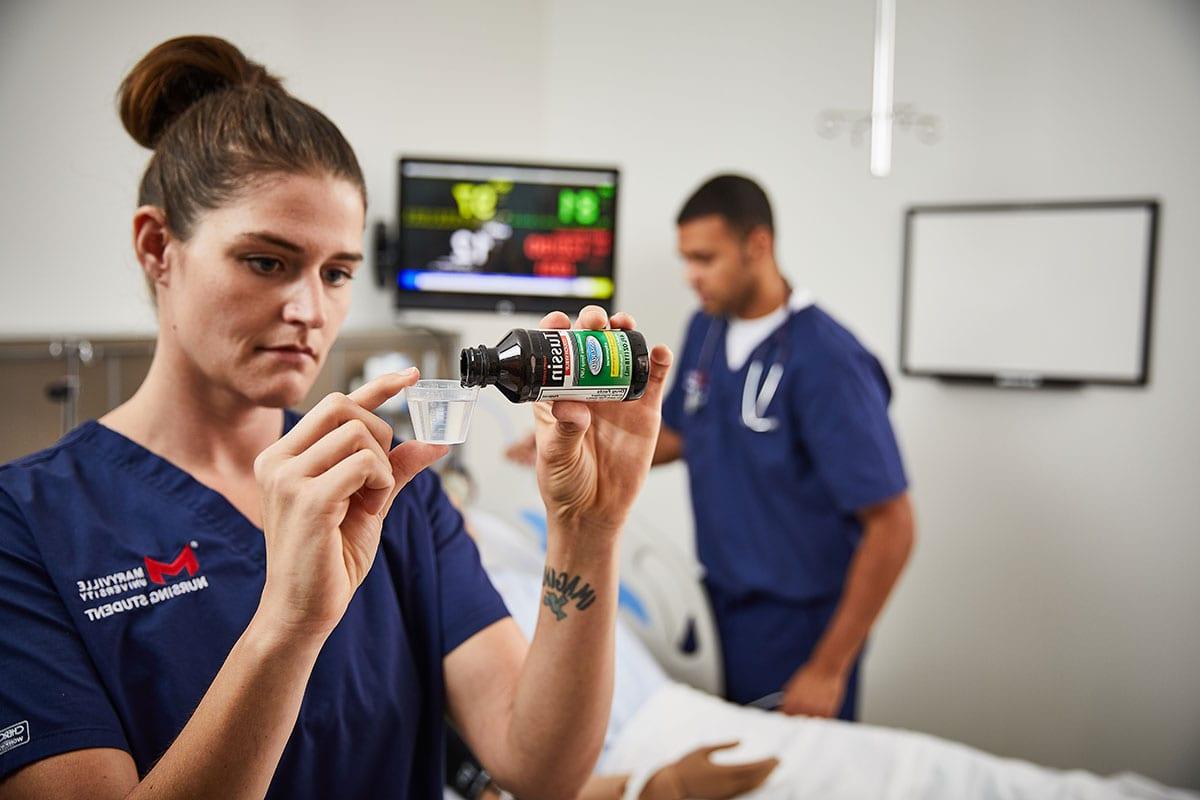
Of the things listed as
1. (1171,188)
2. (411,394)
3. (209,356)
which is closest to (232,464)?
(209,356)

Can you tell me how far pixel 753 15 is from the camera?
3.39m

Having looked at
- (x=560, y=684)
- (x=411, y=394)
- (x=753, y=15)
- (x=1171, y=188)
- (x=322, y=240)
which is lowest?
(x=560, y=684)

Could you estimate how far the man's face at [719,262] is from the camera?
260 centimetres

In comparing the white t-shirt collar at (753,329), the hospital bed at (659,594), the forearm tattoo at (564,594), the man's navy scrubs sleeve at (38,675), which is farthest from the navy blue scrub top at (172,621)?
the white t-shirt collar at (753,329)

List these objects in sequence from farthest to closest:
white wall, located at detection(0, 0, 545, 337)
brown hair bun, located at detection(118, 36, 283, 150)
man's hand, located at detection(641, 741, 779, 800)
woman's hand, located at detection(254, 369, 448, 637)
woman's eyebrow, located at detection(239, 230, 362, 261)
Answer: man's hand, located at detection(641, 741, 779, 800)
white wall, located at detection(0, 0, 545, 337)
brown hair bun, located at detection(118, 36, 283, 150)
woman's eyebrow, located at detection(239, 230, 362, 261)
woman's hand, located at detection(254, 369, 448, 637)

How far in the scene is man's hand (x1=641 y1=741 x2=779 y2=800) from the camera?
1.95m

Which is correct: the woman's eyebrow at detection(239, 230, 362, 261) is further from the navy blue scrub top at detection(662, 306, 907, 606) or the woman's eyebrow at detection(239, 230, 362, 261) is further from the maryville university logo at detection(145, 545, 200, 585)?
the navy blue scrub top at detection(662, 306, 907, 606)

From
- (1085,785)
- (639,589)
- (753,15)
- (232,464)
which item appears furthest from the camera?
(753,15)

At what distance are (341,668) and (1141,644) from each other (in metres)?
2.87

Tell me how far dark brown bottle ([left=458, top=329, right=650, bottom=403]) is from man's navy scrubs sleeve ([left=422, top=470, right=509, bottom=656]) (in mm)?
434

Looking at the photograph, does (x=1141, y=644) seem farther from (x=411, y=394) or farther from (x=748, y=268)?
(x=411, y=394)

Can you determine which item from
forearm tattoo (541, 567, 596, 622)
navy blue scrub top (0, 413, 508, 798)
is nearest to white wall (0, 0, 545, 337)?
navy blue scrub top (0, 413, 508, 798)

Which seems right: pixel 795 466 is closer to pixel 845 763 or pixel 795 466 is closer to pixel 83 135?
pixel 845 763

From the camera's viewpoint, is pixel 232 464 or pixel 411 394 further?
pixel 232 464
